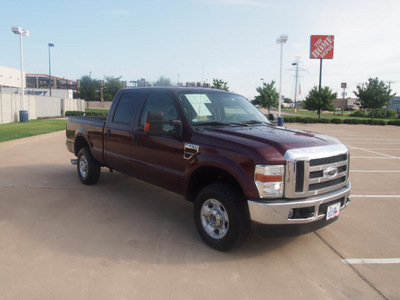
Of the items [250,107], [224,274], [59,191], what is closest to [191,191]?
[224,274]

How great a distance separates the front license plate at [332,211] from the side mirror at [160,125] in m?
1.96

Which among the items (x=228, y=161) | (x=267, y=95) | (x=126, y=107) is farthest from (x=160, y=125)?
(x=267, y=95)

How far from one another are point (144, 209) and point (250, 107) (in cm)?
235

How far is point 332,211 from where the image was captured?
3791 mm

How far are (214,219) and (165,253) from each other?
2.24 feet

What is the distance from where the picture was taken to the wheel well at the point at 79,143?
6.86 m

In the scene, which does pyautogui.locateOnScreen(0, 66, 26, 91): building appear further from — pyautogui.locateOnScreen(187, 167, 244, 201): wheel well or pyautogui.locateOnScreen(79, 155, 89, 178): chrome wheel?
pyautogui.locateOnScreen(187, 167, 244, 201): wheel well

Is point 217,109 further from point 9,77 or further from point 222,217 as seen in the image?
point 9,77

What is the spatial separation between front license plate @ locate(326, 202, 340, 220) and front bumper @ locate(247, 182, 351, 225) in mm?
69

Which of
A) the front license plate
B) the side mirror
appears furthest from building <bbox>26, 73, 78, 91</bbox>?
the front license plate

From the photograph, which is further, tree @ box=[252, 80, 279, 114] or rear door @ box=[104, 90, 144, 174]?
tree @ box=[252, 80, 279, 114]

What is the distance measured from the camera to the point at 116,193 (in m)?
6.21

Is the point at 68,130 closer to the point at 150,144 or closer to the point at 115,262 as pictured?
the point at 150,144

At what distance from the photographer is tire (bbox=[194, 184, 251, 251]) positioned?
3.65 metres
